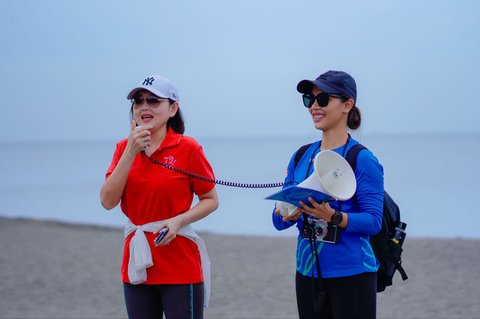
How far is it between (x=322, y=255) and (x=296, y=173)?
17.3 inches

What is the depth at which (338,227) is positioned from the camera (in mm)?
3170

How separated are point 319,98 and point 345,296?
957 millimetres

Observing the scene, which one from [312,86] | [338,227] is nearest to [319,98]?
[312,86]

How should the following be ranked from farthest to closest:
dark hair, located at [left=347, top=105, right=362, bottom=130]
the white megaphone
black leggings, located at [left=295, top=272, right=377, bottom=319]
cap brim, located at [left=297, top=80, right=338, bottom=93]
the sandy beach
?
1. the sandy beach
2. dark hair, located at [left=347, top=105, right=362, bottom=130]
3. cap brim, located at [left=297, top=80, right=338, bottom=93]
4. black leggings, located at [left=295, top=272, right=377, bottom=319]
5. the white megaphone

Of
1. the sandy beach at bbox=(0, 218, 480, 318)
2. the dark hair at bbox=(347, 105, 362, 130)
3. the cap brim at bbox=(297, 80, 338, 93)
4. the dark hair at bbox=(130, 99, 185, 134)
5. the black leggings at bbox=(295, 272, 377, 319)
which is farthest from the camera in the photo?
the sandy beach at bbox=(0, 218, 480, 318)

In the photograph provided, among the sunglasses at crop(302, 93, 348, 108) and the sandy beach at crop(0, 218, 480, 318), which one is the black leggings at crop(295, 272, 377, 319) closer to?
the sunglasses at crop(302, 93, 348, 108)

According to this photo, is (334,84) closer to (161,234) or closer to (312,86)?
(312,86)

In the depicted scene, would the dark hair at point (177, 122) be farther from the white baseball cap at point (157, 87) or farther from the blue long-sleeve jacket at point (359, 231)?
the blue long-sleeve jacket at point (359, 231)

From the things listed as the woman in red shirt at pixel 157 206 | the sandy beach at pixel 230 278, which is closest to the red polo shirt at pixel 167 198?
the woman in red shirt at pixel 157 206

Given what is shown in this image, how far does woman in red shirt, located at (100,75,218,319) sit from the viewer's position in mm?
3340

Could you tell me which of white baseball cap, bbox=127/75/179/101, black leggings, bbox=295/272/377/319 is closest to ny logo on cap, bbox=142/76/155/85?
white baseball cap, bbox=127/75/179/101

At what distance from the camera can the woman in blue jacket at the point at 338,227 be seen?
3146 mm

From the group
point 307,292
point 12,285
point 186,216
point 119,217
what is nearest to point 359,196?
point 307,292

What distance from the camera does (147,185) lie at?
3.37 metres
